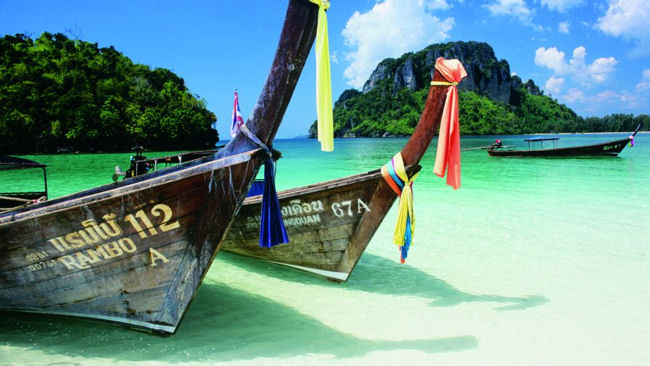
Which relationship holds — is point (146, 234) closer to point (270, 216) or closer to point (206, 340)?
point (270, 216)

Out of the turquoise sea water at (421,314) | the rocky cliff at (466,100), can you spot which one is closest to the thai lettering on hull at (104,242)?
the turquoise sea water at (421,314)

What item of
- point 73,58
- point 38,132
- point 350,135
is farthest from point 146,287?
point 350,135

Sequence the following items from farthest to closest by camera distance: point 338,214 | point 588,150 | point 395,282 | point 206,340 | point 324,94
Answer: point 588,150, point 395,282, point 338,214, point 206,340, point 324,94

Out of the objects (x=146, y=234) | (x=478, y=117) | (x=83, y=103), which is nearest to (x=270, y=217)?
(x=146, y=234)

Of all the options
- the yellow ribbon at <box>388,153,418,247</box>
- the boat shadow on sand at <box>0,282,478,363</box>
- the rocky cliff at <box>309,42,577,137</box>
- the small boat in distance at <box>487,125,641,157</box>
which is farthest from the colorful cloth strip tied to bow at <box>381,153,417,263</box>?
the rocky cliff at <box>309,42,577,137</box>

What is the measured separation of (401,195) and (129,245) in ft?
8.42

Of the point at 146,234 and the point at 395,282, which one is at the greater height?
the point at 146,234

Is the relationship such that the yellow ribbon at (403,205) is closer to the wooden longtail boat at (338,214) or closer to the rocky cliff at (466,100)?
A: the wooden longtail boat at (338,214)

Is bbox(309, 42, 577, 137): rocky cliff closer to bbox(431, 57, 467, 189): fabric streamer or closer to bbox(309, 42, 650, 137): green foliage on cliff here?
bbox(309, 42, 650, 137): green foliage on cliff

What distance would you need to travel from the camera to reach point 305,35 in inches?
110

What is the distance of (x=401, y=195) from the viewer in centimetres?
410

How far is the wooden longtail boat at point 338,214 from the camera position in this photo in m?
4.11

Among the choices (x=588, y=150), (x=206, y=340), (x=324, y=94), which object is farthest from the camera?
(x=588, y=150)

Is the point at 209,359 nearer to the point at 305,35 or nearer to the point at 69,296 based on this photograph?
the point at 69,296
